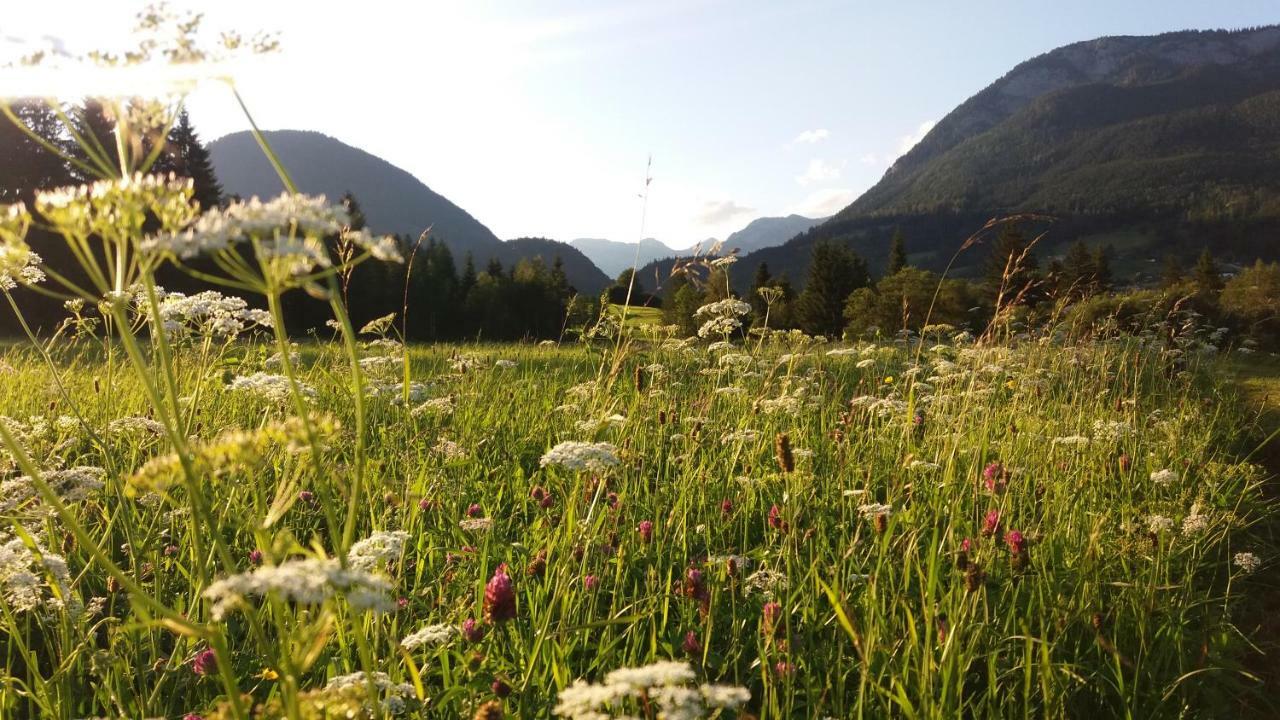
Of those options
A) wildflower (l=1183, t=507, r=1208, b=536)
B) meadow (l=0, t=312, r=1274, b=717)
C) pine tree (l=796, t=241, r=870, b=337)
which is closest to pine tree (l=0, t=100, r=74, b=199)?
meadow (l=0, t=312, r=1274, b=717)

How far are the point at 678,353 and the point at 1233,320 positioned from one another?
2963 cm

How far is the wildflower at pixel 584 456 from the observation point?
8.09 feet

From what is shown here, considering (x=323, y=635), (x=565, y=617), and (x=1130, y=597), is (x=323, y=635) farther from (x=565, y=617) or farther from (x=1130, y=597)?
(x=1130, y=597)

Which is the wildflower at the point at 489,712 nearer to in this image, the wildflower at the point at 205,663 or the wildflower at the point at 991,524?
the wildflower at the point at 205,663

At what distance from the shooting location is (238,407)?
6039 millimetres

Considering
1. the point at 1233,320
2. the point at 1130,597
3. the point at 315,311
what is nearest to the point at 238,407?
the point at 1130,597

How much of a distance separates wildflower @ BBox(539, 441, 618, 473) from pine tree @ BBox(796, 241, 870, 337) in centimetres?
7173

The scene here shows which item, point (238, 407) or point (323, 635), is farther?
point (238, 407)

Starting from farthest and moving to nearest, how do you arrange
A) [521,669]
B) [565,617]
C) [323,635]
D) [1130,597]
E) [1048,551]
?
[1048,551] → [1130,597] → [521,669] → [565,617] → [323,635]

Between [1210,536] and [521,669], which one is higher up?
[521,669]

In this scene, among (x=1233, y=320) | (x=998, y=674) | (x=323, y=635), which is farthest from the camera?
(x=1233, y=320)

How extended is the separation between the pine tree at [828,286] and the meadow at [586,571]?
68.7m

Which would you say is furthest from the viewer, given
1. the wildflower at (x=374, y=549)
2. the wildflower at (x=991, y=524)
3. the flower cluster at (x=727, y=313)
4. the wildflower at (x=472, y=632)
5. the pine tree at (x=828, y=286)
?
the pine tree at (x=828, y=286)

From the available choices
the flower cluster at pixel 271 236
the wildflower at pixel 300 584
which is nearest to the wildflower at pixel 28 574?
the wildflower at pixel 300 584
